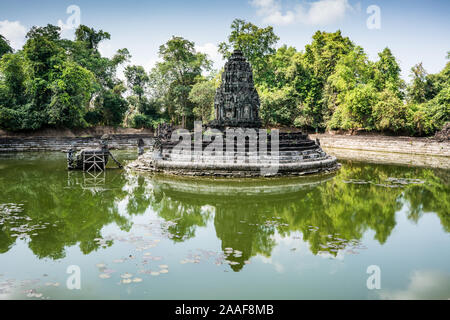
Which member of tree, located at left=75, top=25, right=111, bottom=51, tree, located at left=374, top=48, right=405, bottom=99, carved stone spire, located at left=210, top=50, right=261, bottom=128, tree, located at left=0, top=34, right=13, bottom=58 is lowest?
carved stone spire, located at left=210, top=50, right=261, bottom=128

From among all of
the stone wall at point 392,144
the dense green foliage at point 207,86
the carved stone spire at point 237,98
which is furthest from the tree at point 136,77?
the carved stone spire at point 237,98

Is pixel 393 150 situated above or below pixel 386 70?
below

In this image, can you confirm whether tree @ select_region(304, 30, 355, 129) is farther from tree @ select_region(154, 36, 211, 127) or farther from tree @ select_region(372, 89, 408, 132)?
tree @ select_region(154, 36, 211, 127)

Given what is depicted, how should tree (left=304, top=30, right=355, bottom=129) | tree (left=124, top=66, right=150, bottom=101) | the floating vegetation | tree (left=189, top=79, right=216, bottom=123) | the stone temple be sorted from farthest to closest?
tree (left=124, top=66, right=150, bottom=101) → tree (left=304, top=30, right=355, bottom=129) → tree (left=189, top=79, right=216, bottom=123) → the stone temple → the floating vegetation

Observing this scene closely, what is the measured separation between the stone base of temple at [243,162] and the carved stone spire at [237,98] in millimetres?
2032

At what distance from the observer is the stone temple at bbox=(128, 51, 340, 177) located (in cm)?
1180

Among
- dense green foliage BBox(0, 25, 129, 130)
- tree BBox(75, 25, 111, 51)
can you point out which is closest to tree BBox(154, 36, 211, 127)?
tree BBox(75, 25, 111, 51)

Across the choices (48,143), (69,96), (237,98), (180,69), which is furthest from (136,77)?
(237,98)

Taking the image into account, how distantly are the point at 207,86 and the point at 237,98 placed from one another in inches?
639

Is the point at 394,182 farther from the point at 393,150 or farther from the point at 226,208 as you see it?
the point at 393,150

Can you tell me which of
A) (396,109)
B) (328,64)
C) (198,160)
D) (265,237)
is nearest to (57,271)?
(265,237)

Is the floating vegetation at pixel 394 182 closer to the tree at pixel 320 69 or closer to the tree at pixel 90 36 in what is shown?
the tree at pixel 320 69

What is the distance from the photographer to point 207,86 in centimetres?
2998

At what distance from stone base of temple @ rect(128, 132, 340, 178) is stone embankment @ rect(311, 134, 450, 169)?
613 centimetres
